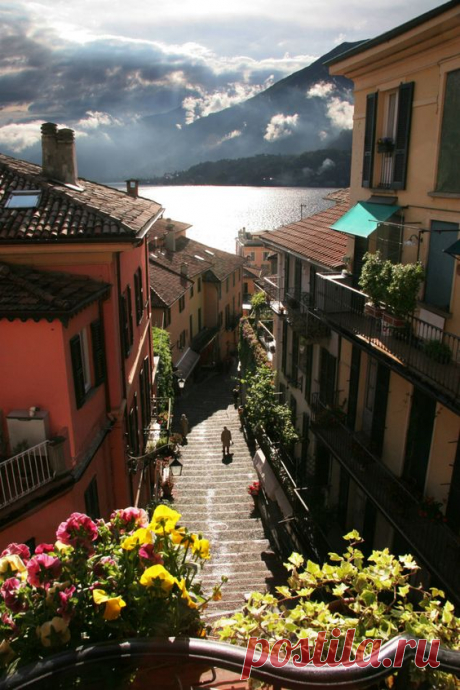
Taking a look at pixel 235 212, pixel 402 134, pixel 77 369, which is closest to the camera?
pixel 77 369

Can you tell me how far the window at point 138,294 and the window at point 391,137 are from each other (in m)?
7.58

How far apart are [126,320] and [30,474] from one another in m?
5.59

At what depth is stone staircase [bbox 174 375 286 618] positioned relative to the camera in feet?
54.9

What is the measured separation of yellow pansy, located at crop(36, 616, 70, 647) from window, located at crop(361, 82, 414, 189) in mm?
11833

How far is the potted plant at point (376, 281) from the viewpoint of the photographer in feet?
38.3

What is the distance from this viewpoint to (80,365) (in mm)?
10336

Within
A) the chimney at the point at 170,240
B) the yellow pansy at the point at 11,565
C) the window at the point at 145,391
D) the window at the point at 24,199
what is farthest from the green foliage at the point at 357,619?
the chimney at the point at 170,240

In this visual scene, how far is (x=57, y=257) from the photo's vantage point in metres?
10.8

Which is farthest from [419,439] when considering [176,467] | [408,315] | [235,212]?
[235,212]

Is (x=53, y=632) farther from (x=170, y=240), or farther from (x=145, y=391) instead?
(x=170, y=240)

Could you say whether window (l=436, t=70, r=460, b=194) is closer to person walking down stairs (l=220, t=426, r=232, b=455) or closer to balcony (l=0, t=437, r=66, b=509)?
balcony (l=0, t=437, r=66, b=509)

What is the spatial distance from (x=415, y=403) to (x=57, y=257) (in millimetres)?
8762

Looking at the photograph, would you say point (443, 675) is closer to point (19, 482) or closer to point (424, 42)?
point (19, 482)

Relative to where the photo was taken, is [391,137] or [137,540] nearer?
[137,540]
